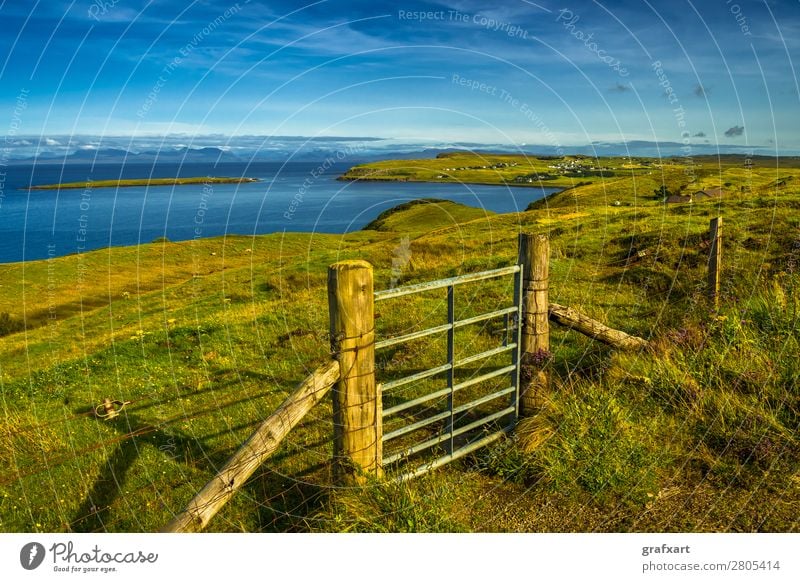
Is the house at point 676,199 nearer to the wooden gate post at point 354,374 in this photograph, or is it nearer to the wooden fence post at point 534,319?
the wooden fence post at point 534,319

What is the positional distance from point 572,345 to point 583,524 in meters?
5.13

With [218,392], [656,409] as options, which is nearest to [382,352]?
[218,392]

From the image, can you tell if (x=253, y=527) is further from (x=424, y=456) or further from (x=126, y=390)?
(x=126, y=390)

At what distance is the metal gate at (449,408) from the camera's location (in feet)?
20.4

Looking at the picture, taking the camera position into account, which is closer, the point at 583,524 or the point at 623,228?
the point at 583,524

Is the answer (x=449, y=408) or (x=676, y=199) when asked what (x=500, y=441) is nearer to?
(x=449, y=408)

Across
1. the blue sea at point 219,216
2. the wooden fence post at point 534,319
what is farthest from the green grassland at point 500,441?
the blue sea at point 219,216

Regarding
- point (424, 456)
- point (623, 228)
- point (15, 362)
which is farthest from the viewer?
point (623, 228)

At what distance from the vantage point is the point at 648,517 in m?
5.75

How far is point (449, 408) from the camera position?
6.79m
